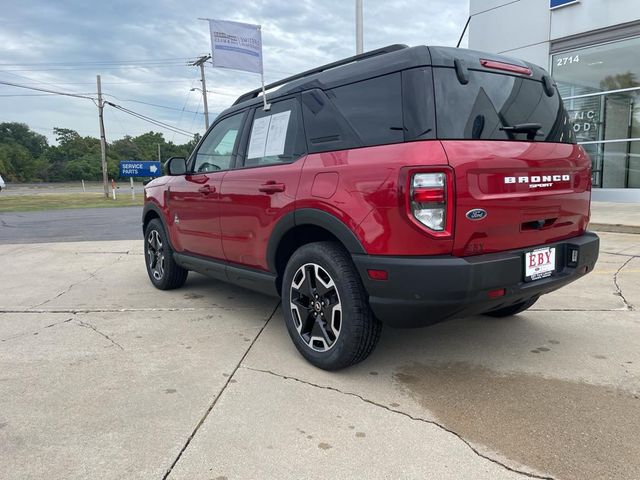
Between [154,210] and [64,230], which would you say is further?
[64,230]

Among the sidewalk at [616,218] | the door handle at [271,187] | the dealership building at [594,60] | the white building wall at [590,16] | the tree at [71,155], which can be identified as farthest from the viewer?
the tree at [71,155]

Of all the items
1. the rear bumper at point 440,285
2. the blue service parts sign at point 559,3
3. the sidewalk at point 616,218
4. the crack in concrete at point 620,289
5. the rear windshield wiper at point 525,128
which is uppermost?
the blue service parts sign at point 559,3

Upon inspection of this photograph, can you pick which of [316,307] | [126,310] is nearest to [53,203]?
[126,310]

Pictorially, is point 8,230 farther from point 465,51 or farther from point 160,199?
point 465,51

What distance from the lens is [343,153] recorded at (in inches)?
116

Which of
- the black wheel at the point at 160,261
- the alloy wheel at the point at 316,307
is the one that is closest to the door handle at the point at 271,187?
the alloy wheel at the point at 316,307

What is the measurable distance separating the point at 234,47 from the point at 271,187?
293cm

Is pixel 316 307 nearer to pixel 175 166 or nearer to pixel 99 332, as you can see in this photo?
pixel 99 332

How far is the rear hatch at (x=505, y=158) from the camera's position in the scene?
2.57m

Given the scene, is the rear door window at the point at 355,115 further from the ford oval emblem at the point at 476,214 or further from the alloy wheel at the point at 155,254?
the alloy wheel at the point at 155,254

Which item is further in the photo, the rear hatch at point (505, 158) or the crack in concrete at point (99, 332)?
the crack in concrete at point (99, 332)

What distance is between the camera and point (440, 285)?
99.1 inches

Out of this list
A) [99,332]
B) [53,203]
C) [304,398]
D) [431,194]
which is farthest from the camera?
A: [53,203]

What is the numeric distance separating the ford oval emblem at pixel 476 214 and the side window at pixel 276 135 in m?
1.24
